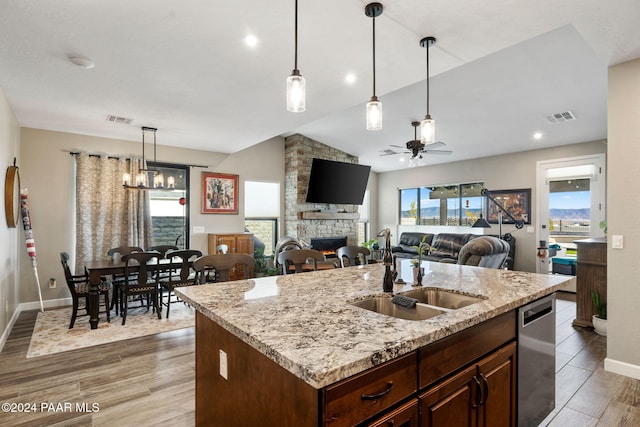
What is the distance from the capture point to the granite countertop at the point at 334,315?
1.03 m

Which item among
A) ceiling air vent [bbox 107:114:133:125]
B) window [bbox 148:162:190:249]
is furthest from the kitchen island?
window [bbox 148:162:190:249]

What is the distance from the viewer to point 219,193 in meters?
6.71

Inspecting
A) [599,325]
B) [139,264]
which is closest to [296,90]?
[139,264]

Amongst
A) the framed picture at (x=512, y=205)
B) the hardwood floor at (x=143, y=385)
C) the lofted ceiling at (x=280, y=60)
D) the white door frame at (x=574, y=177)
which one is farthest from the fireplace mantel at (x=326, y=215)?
the hardwood floor at (x=143, y=385)

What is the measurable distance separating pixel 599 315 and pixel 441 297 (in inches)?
124

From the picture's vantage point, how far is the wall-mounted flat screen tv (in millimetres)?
7578

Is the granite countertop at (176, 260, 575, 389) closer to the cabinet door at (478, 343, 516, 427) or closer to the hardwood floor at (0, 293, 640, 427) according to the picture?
the cabinet door at (478, 343, 516, 427)

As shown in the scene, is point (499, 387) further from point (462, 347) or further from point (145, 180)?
point (145, 180)

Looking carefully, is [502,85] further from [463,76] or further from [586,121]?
[586,121]

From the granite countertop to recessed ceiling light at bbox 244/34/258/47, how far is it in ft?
5.91

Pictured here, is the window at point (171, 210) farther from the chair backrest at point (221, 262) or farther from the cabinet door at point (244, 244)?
the chair backrest at point (221, 262)

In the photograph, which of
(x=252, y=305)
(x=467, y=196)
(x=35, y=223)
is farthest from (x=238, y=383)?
(x=467, y=196)

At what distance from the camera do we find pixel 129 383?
106 inches

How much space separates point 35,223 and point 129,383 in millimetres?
3679
